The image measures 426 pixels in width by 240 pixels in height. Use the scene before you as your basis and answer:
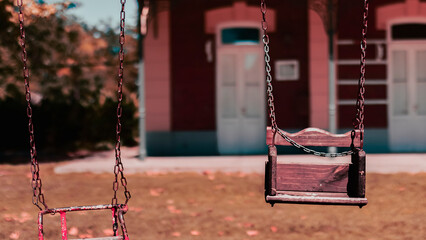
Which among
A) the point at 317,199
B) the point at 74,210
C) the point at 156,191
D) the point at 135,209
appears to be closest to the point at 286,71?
the point at 156,191

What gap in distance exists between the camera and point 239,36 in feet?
43.5

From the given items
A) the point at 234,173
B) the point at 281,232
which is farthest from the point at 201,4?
the point at 281,232

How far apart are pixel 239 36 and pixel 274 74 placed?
1162mm

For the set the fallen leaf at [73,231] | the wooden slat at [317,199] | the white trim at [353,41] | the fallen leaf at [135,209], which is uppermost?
the white trim at [353,41]

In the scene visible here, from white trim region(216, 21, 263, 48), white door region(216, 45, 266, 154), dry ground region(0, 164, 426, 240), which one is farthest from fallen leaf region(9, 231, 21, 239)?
white trim region(216, 21, 263, 48)

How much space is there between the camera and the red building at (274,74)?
13.1 metres

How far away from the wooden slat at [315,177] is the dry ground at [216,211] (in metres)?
1.52

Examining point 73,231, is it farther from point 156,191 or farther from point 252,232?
point 156,191

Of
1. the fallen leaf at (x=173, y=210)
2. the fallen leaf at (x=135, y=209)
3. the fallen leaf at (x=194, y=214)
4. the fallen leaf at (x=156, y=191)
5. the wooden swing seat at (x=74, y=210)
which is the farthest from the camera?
the fallen leaf at (x=156, y=191)

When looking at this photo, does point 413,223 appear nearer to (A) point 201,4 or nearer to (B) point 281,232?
(B) point 281,232

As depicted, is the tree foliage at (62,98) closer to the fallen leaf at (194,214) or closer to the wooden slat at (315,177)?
the fallen leaf at (194,214)

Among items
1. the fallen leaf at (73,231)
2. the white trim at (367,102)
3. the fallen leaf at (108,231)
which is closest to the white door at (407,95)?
the white trim at (367,102)

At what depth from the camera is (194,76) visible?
43.5ft

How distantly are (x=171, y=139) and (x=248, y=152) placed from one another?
1.76 metres
